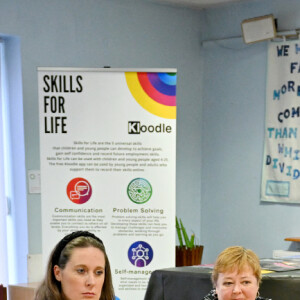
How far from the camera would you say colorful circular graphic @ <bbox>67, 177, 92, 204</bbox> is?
369 cm

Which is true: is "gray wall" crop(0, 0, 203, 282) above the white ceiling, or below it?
below

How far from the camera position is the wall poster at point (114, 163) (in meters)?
3.69

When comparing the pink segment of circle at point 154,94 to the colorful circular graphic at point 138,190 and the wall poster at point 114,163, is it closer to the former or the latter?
the wall poster at point 114,163

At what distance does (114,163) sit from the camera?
3.71m

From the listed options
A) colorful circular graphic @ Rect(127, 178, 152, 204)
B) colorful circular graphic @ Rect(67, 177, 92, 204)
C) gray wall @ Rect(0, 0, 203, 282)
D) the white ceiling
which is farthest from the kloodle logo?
the white ceiling

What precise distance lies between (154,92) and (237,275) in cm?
152

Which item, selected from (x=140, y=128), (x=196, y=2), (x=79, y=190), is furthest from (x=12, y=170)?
(x=196, y=2)

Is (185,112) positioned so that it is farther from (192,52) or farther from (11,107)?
(11,107)

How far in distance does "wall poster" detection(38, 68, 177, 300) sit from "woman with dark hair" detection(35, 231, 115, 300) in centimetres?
191

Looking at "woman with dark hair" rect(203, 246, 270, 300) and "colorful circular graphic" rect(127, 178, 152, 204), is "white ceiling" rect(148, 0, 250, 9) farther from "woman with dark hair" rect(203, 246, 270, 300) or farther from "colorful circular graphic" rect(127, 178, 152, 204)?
"woman with dark hair" rect(203, 246, 270, 300)

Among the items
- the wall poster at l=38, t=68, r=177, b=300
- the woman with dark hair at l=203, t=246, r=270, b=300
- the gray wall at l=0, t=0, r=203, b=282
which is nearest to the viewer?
the woman with dark hair at l=203, t=246, r=270, b=300

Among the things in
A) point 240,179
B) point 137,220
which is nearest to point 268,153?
point 240,179

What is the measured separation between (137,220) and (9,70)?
1.44 meters

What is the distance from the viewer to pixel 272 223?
15.8ft
